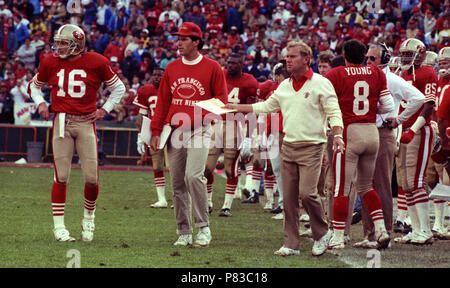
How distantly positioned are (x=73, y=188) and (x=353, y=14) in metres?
12.3

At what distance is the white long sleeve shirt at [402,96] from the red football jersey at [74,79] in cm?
292

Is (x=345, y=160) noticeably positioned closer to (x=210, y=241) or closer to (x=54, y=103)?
(x=210, y=241)

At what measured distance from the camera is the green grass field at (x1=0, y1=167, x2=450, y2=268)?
721 centimetres

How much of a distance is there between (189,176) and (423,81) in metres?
2.96

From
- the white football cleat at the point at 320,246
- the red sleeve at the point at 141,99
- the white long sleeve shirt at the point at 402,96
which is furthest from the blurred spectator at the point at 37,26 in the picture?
the white football cleat at the point at 320,246

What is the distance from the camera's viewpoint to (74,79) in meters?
8.38

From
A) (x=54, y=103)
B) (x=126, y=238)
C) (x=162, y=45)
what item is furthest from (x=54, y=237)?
(x=162, y=45)

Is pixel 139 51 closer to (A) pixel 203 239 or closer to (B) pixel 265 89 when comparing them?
(B) pixel 265 89

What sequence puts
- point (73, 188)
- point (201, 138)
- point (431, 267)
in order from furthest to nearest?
point (73, 188), point (201, 138), point (431, 267)

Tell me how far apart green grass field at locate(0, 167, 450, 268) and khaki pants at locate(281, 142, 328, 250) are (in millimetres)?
267

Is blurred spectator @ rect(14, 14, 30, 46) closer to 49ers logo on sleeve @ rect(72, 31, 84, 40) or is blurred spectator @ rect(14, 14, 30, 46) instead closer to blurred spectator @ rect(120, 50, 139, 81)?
blurred spectator @ rect(120, 50, 139, 81)

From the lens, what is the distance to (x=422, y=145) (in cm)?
886

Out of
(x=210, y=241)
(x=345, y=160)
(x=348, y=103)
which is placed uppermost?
(x=348, y=103)

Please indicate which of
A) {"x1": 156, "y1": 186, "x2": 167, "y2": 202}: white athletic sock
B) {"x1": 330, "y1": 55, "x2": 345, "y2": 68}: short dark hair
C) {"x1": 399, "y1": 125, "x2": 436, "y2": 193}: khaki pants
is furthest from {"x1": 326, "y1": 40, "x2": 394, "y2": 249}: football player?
{"x1": 156, "y1": 186, "x2": 167, "y2": 202}: white athletic sock
